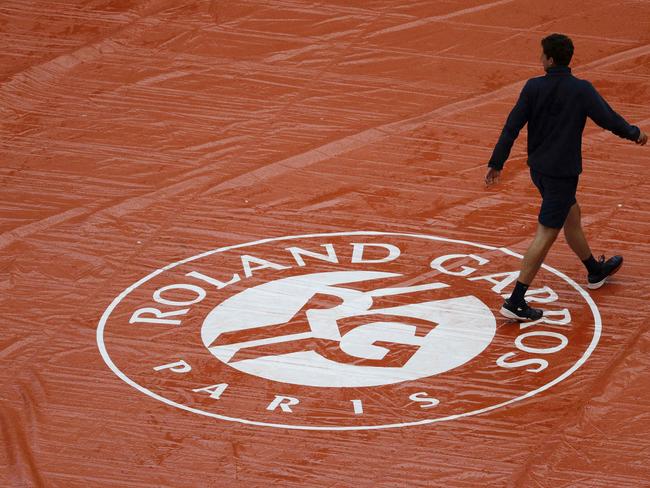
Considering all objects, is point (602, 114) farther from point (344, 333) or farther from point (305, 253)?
point (305, 253)

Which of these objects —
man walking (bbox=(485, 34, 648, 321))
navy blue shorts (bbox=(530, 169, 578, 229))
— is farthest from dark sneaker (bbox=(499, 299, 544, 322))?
navy blue shorts (bbox=(530, 169, 578, 229))

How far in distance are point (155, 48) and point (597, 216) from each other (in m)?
4.24

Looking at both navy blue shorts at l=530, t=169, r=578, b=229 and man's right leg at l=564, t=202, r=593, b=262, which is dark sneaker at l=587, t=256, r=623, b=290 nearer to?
man's right leg at l=564, t=202, r=593, b=262

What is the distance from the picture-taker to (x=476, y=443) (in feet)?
17.6

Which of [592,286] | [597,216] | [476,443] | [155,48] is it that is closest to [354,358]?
[476,443]

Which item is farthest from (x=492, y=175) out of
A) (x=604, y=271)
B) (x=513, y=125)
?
(x=604, y=271)

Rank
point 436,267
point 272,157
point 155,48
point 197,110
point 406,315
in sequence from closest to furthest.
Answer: point 406,315 → point 436,267 → point 272,157 → point 197,110 → point 155,48

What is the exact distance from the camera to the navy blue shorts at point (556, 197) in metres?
6.21

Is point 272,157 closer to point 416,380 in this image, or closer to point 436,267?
point 436,267

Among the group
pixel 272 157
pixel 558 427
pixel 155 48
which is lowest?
pixel 558 427

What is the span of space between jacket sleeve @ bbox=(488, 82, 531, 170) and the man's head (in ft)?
0.55

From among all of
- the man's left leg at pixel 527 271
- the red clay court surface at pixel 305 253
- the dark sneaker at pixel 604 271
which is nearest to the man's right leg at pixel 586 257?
the dark sneaker at pixel 604 271

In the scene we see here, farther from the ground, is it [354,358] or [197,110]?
[197,110]

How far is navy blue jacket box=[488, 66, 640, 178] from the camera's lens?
6.06 meters
